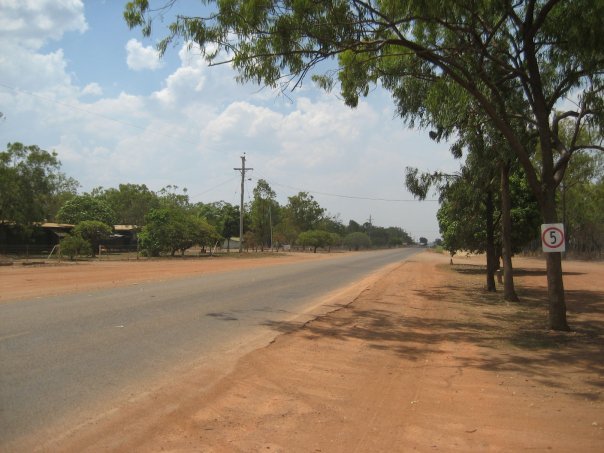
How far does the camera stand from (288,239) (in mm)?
96812

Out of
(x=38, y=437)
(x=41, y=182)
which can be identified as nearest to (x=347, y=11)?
(x=38, y=437)

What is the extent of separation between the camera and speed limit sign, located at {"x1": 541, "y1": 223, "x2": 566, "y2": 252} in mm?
9438

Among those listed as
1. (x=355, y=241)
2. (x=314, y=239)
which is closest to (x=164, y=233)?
(x=314, y=239)

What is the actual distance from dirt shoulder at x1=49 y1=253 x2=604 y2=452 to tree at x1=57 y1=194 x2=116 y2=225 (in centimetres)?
6100

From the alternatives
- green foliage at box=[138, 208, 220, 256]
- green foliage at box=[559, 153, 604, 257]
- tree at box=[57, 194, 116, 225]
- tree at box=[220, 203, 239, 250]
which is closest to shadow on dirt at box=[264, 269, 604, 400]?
green foliage at box=[559, 153, 604, 257]

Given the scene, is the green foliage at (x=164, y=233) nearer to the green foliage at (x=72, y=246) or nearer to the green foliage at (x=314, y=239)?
the green foliage at (x=72, y=246)

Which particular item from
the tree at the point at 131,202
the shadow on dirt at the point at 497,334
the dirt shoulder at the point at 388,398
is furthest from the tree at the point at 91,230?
the dirt shoulder at the point at 388,398

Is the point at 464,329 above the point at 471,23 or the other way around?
the other way around

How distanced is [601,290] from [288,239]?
257 feet

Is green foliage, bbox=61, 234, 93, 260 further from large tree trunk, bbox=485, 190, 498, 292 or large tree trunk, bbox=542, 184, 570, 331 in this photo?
large tree trunk, bbox=542, 184, 570, 331

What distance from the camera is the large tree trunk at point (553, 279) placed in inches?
386

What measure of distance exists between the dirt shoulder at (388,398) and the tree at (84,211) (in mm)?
61003

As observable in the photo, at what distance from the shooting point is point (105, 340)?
28.1 ft

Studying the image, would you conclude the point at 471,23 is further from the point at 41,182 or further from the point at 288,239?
the point at 288,239
